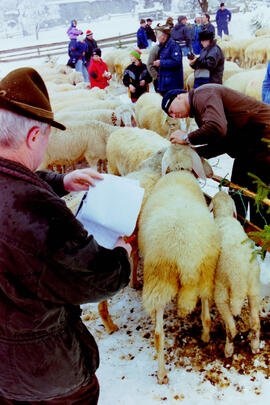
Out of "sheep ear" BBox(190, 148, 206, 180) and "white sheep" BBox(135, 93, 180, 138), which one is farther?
"white sheep" BBox(135, 93, 180, 138)

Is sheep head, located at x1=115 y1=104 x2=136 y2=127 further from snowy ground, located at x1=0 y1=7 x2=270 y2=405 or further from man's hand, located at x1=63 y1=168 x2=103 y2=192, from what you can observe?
man's hand, located at x1=63 y1=168 x2=103 y2=192

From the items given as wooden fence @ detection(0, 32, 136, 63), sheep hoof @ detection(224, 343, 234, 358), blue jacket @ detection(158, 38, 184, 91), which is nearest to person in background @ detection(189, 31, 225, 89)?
blue jacket @ detection(158, 38, 184, 91)

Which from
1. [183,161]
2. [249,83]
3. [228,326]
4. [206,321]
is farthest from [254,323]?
[249,83]

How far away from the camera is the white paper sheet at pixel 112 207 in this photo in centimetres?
136

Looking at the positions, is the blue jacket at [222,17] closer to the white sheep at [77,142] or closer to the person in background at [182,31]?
the person in background at [182,31]

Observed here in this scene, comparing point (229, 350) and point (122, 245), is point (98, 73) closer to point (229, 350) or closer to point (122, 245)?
point (229, 350)

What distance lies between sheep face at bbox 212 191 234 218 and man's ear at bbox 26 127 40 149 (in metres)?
1.87

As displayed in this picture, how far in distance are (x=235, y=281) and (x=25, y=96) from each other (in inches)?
66.9

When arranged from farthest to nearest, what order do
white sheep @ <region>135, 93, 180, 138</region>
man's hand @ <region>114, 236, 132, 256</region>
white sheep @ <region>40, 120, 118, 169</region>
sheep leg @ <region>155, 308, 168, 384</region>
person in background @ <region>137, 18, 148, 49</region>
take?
person in background @ <region>137, 18, 148, 49</region>, white sheep @ <region>135, 93, 180, 138</region>, white sheep @ <region>40, 120, 118, 169</region>, sheep leg @ <region>155, 308, 168, 384</region>, man's hand @ <region>114, 236, 132, 256</region>

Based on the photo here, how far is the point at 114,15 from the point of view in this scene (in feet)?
150

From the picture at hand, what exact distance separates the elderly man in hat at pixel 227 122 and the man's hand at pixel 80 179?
1539 millimetres

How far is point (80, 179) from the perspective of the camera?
1440 mm

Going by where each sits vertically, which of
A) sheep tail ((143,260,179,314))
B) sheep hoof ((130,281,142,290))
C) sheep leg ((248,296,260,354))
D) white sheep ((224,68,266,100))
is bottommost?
sheep hoof ((130,281,142,290))

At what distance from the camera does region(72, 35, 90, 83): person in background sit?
11375 mm
